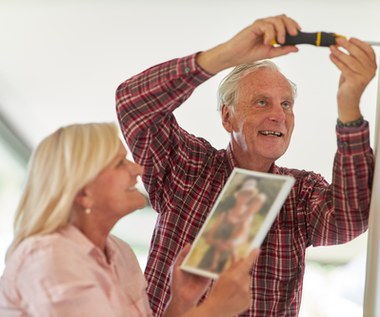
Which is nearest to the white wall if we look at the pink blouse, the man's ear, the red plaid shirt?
the man's ear

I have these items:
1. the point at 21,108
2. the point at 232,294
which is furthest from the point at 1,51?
the point at 232,294

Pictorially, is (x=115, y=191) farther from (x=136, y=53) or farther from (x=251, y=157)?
(x=136, y=53)

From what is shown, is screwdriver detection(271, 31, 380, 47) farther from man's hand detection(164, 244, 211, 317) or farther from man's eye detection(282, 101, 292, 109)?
man's hand detection(164, 244, 211, 317)

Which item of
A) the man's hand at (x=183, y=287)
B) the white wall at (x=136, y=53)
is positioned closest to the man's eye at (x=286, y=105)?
the man's hand at (x=183, y=287)

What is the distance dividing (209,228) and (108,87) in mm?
1679

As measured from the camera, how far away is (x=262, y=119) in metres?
1.71

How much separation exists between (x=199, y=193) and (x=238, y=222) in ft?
1.37

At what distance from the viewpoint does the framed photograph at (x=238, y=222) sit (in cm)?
128

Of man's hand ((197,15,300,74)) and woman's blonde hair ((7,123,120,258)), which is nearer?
woman's blonde hair ((7,123,120,258))

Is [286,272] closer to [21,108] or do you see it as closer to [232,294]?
[232,294]

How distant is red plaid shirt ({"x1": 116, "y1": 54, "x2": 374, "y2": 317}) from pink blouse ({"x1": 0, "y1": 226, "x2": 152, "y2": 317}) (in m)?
0.42

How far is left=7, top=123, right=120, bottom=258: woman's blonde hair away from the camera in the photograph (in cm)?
124

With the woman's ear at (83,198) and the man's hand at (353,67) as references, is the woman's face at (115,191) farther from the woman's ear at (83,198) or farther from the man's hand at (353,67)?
the man's hand at (353,67)

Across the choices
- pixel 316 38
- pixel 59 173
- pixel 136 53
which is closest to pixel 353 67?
pixel 316 38
